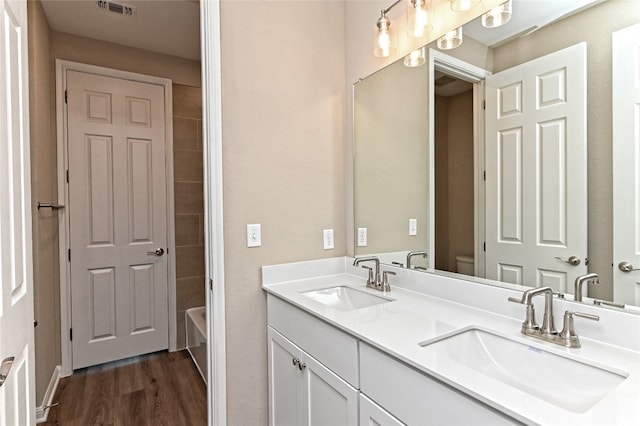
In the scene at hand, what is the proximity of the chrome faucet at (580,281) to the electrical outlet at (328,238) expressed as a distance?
116 cm

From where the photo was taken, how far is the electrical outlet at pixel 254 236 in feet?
5.56

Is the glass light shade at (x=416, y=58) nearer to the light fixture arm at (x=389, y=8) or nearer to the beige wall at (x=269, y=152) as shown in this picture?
the light fixture arm at (x=389, y=8)

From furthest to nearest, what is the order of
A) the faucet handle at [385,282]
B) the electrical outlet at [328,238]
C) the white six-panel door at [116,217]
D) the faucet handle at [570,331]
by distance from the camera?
the white six-panel door at [116,217] < the electrical outlet at [328,238] < the faucet handle at [385,282] < the faucet handle at [570,331]

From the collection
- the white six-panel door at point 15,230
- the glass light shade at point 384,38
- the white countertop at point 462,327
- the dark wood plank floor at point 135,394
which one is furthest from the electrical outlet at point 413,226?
the dark wood plank floor at point 135,394

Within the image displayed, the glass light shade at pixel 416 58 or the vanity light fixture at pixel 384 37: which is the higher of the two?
the vanity light fixture at pixel 384 37

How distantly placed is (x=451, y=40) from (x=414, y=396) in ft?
4.46

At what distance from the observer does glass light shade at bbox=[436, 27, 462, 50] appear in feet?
4.67

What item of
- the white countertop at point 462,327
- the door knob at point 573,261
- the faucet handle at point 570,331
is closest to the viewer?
the white countertop at point 462,327

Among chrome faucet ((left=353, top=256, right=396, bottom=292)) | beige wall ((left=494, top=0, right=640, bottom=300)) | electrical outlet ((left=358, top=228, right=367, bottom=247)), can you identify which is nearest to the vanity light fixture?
beige wall ((left=494, top=0, right=640, bottom=300))

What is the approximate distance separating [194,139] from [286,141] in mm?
1601

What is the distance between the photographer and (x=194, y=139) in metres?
3.07

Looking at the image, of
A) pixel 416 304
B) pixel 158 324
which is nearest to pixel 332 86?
pixel 416 304

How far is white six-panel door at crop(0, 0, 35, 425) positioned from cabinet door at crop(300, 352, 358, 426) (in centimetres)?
91

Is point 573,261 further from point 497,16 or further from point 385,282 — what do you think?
point 497,16
